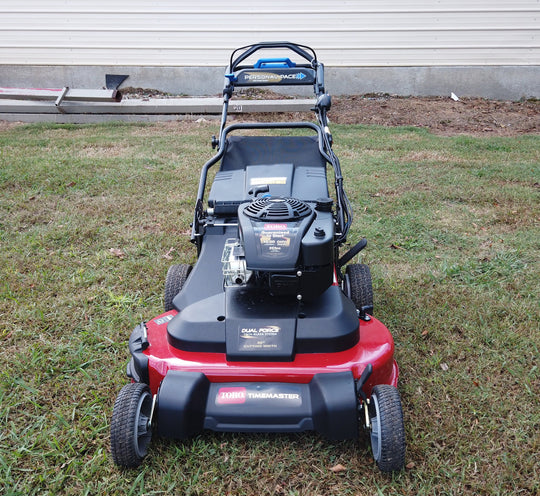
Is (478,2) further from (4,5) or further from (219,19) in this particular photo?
(4,5)

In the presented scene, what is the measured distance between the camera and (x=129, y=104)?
9148 millimetres

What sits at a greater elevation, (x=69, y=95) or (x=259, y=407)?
(x=69, y=95)

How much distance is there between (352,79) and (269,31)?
1933 mm

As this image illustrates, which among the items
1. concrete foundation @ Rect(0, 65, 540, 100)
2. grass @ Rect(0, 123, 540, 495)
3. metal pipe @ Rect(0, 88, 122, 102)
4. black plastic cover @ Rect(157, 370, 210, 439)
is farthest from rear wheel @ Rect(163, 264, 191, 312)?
concrete foundation @ Rect(0, 65, 540, 100)

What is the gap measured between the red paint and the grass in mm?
308

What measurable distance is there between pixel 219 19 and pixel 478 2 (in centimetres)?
508

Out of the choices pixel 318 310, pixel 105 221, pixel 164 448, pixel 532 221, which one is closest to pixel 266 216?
pixel 318 310

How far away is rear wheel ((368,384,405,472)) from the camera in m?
2.02

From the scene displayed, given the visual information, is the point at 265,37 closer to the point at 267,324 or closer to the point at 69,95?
the point at 69,95

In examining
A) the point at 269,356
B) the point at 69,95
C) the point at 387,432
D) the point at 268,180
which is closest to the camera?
the point at 387,432

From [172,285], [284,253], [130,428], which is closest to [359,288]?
[284,253]

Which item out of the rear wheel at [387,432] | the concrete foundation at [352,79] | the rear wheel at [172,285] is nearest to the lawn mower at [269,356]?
the rear wheel at [387,432]

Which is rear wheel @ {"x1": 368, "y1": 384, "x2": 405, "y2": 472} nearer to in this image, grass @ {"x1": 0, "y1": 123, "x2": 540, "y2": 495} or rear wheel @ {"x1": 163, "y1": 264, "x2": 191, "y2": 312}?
grass @ {"x1": 0, "y1": 123, "x2": 540, "y2": 495}

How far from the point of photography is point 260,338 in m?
2.27
